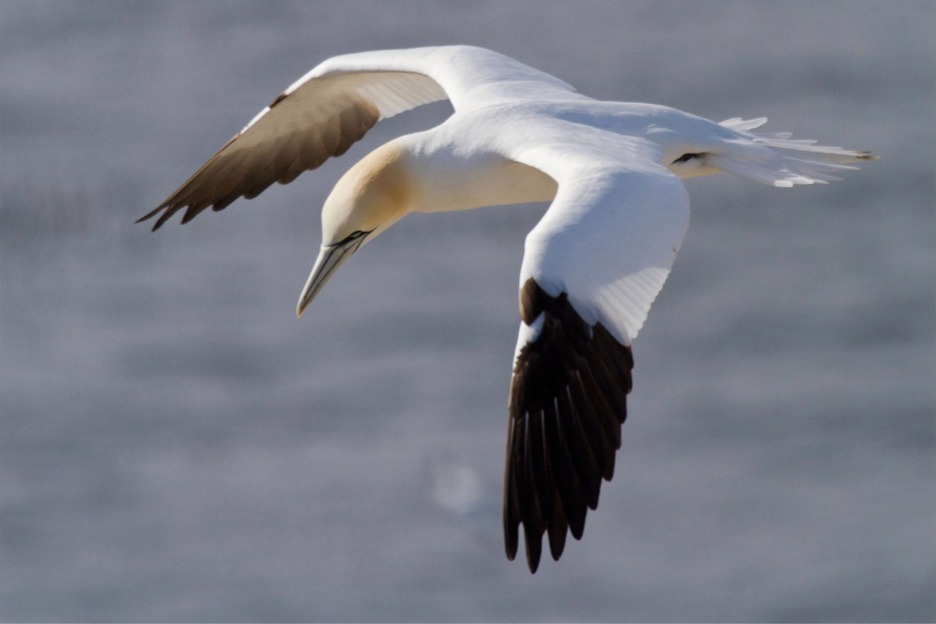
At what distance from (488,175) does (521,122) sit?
0.67 ft

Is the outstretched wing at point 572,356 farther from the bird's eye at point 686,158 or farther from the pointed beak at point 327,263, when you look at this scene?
the pointed beak at point 327,263

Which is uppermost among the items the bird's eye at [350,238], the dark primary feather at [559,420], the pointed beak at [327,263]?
the bird's eye at [350,238]

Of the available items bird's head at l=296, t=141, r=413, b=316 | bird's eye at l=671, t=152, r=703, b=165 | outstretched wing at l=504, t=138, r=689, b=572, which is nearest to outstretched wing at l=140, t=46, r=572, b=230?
bird's head at l=296, t=141, r=413, b=316

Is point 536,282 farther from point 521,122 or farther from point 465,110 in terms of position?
point 465,110

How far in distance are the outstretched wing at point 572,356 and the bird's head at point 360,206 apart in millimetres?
1090

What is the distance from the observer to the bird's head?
6328mm

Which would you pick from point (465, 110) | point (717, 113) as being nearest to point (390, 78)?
point (465, 110)

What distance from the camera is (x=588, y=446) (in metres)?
5.14

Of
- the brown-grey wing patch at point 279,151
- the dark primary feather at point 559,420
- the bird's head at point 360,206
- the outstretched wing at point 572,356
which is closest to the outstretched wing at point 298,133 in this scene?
the brown-grey wing patch at point 279,151

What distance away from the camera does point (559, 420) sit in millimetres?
5152

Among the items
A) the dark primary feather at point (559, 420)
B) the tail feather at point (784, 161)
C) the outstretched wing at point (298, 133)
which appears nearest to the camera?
the dark primary feather at point (559, 420)

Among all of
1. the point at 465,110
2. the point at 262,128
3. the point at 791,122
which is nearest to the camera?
the point at 465,110

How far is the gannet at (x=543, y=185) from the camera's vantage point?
514 centimetres

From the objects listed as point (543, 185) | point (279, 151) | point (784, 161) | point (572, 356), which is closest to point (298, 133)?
point (279, 151)
